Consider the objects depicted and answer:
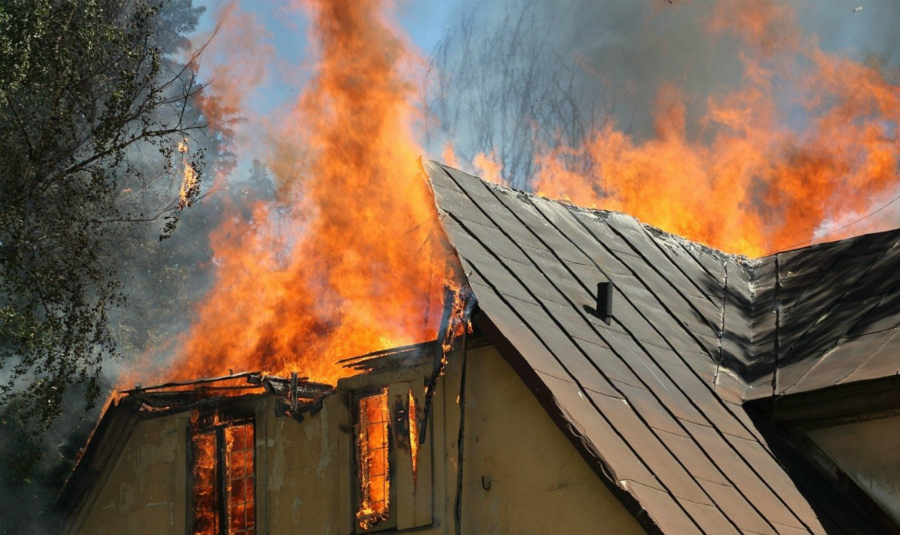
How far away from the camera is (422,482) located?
40.3 ft

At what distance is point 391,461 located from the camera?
12.6m

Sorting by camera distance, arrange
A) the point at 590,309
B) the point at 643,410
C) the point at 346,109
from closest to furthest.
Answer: the point at 643,410 < the point at 590,309 < the point at 346,109

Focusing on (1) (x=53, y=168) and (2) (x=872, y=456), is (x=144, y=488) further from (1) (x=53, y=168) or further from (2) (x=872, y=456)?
(2) (x=872, y=456)

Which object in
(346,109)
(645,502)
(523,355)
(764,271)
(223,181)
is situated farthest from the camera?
(223,181)

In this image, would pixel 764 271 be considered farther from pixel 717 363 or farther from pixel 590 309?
pixel 590 309

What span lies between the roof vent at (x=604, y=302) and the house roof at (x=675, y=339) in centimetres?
8

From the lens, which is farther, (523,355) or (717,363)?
(717,363)

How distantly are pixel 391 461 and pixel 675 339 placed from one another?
3.88 metres

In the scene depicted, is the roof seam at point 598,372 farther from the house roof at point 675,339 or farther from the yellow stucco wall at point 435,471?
the yellow stucco wall at point 435,471

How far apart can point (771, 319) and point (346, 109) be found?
9.26m

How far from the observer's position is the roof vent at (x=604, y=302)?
13.5 m

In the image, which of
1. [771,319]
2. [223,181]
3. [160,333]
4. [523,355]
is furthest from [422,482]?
[223,181]

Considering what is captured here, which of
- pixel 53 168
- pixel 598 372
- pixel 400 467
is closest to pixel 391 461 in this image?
pixel 400 467

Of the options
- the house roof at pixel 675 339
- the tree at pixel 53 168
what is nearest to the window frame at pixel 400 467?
the house roof at pixel 675 339
